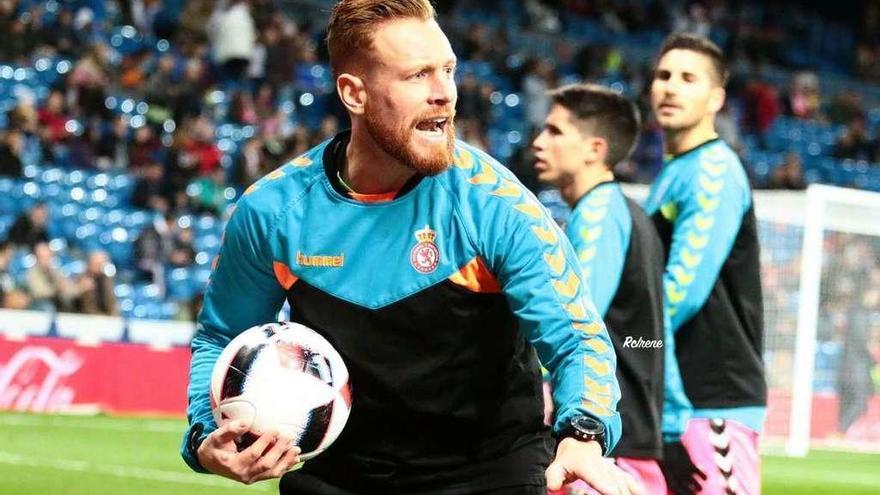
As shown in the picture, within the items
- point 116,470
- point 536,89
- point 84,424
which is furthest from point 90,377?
point 536,89

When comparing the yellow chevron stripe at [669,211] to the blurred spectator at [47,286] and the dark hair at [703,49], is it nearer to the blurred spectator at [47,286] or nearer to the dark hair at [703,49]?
the dark hair at [703,49]

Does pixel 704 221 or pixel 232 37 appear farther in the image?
pixel 232 37

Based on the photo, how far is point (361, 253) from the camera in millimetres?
3889

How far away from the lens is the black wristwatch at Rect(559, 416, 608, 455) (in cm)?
346

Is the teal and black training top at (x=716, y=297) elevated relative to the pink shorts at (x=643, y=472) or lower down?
elevated

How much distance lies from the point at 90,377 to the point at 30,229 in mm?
1823

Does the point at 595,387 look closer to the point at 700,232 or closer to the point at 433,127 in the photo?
the point at 433,127

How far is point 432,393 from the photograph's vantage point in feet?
12.7

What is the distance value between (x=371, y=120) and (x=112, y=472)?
7.84 meters

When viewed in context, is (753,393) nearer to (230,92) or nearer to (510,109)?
(230,92)

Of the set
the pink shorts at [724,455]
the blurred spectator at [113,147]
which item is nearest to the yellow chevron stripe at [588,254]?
the pink shorts at [724,455]

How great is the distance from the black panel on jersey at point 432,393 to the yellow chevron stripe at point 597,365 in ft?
1.17

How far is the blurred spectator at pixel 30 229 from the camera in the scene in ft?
Result: 53.9

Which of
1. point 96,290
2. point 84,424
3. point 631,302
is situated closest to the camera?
point 631,302
